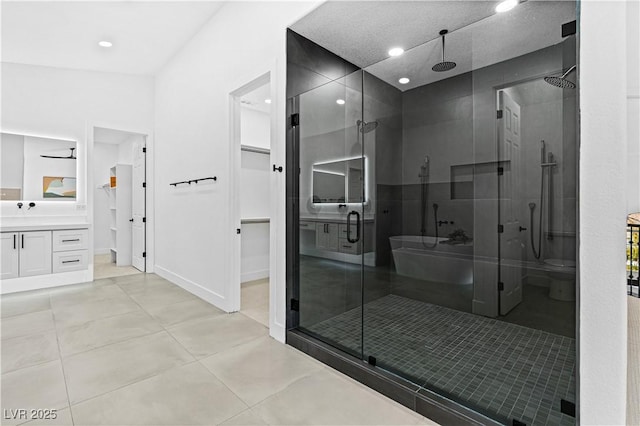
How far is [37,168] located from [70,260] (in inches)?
54.6

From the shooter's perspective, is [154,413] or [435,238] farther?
[435,238]

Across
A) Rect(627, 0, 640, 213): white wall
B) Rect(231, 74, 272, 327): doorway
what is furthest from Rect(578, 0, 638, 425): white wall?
Rect(231, 74, 272, 327): doorway

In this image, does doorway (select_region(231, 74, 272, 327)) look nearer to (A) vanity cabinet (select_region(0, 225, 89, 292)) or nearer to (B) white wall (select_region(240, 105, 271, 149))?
(B) white wall (select_region(240, 105, 271, 149))

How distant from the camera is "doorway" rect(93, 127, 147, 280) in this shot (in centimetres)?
500

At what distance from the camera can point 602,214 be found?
45.3 inches

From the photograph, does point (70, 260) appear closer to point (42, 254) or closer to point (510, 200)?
point (42, 254)

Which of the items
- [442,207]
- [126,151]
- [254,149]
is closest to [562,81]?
[442,207]

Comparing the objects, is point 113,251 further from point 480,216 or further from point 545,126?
point 545,126

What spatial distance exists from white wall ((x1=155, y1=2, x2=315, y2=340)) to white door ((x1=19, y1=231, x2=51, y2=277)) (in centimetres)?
130

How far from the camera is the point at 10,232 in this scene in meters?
3.70

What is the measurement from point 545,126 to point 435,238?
0.91 m

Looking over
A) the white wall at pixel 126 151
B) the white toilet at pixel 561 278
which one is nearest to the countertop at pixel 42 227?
the white wall at pixel 126 151

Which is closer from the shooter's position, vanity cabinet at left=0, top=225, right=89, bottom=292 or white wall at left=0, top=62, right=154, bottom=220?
vanity cabinet at left=0, top=225, right=89, bottom=292

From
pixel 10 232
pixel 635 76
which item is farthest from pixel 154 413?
pixel 635 76
